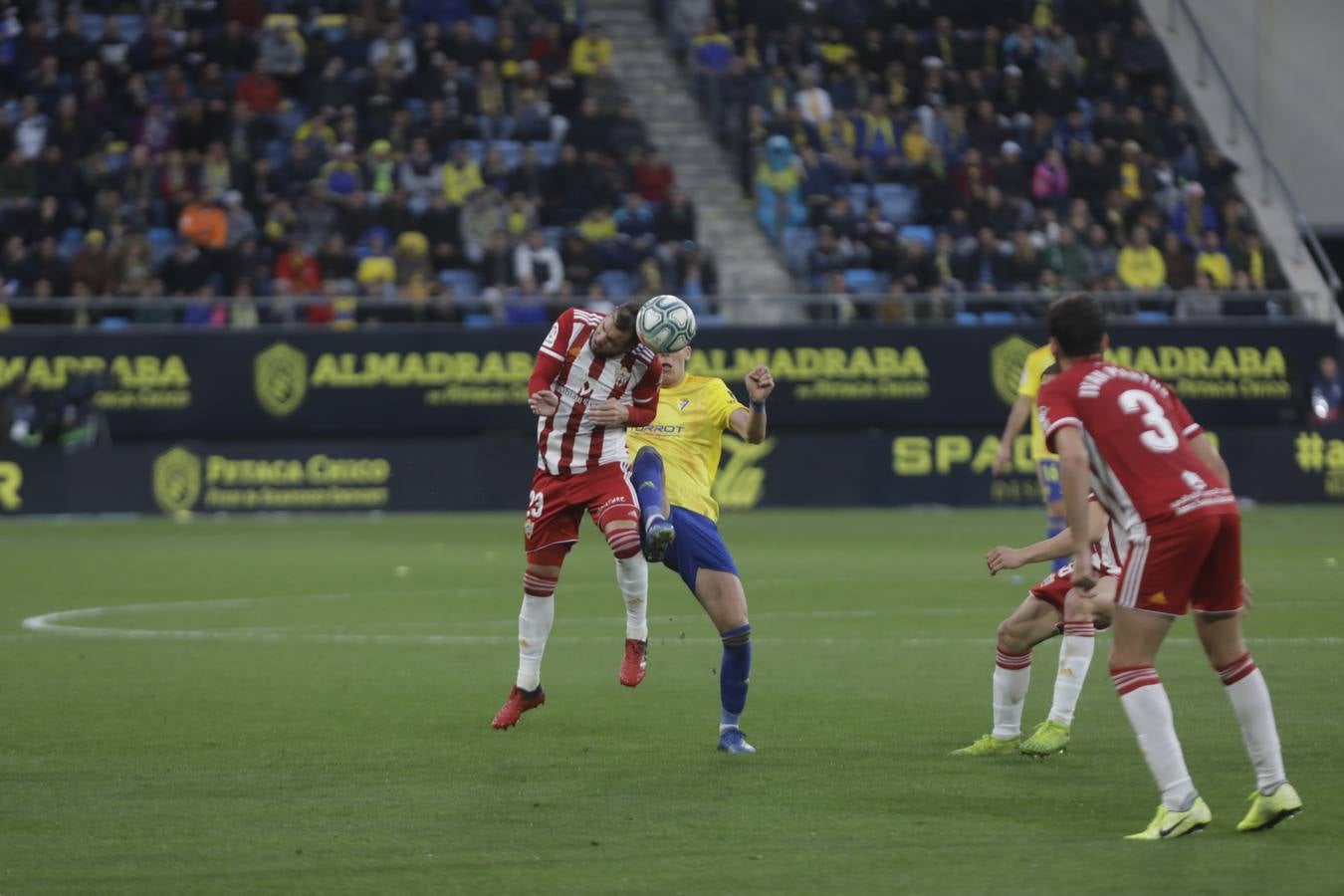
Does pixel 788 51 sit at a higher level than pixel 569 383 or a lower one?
lower

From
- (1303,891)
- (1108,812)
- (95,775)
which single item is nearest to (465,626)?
(95,775)

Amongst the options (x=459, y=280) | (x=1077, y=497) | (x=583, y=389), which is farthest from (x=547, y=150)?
(x=1077, y=497)

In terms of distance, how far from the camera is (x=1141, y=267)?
31.2m

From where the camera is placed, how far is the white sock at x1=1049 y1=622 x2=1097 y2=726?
30.5 ft

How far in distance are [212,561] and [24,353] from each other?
8.66m

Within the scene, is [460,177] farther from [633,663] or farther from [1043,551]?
[1043,551]

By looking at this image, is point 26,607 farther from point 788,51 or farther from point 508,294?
point 788,51

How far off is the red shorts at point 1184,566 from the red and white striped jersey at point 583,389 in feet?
11.9

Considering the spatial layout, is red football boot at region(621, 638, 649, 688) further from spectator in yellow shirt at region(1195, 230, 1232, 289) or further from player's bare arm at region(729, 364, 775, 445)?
spectator in yellow shirt at region(1195, 230, 1232, 289)

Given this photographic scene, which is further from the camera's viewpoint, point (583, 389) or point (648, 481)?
point (583, 389)

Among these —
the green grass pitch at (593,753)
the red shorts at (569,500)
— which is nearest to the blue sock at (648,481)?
the red shorts at (569,500)

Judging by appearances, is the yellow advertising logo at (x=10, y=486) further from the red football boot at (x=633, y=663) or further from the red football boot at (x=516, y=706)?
the red football boot at (x=516, y=706)

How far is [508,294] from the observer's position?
96.9 feet

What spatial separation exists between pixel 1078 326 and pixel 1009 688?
2514 mm
